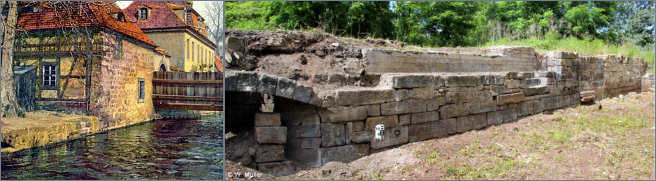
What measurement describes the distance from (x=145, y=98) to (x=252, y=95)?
1.74 meters

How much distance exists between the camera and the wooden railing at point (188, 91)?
393 cm

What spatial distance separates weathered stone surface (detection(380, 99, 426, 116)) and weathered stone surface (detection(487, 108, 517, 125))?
2.12 m

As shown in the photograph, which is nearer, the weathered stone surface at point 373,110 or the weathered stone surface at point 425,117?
the weathered stone surface at point 373,110

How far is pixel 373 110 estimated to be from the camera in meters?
5.98

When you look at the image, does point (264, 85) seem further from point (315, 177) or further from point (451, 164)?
point (451, 164)

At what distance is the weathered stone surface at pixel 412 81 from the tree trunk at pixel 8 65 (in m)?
4.48

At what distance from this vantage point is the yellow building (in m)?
3.91

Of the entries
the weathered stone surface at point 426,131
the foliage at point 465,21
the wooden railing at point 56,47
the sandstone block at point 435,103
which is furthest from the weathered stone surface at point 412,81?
the wooden railing at point 56,47

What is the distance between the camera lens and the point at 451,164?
19.4 ft

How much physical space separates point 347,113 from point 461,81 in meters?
2.65

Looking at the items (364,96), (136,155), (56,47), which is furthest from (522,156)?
(56,47)

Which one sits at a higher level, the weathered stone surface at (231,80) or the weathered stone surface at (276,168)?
the weathered stone surface at (231,80)

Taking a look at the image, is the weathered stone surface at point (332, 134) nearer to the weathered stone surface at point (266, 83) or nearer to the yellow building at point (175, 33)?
the weathered stone surface at point (266, 83)

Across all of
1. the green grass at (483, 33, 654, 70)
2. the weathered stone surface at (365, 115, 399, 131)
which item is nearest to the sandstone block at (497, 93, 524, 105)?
the weathered stone surface at (365, 115, 399, 131)
